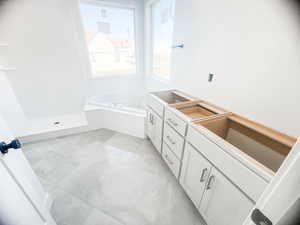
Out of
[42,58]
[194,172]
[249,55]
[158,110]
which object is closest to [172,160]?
[194,172]

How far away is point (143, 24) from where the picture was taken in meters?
2.86

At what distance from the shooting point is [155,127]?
1.90m

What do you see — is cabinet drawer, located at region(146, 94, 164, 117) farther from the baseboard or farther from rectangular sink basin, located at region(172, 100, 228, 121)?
the baseboard

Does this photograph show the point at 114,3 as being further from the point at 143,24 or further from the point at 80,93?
the point at 80,93

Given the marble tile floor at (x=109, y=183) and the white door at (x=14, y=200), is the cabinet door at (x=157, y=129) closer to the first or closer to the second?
the marble tile floor at (x=109, y=183)

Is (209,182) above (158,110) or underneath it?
underneath

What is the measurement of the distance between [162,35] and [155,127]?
71.5 inches

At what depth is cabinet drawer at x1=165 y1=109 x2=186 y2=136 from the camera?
127 centimetres

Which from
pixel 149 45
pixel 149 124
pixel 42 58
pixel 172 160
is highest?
pixel 149 45

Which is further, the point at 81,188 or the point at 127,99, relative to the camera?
the point at 127,99

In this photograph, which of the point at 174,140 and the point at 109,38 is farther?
the point at 109,38

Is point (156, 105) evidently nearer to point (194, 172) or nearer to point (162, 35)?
point (194, 172)

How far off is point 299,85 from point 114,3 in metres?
3.16

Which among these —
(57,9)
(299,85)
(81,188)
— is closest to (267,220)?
(299,85)
